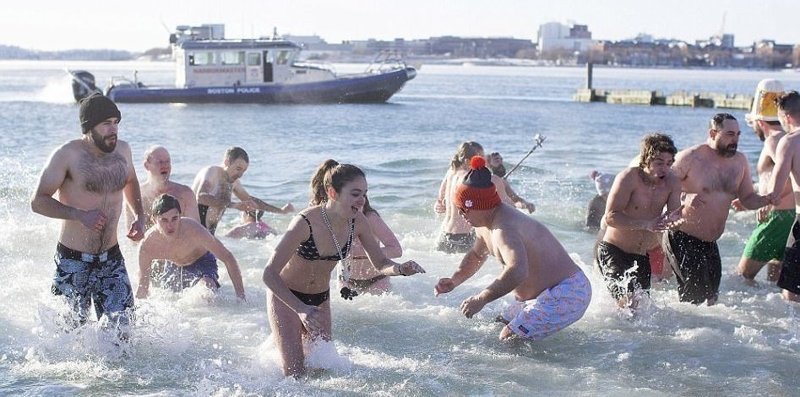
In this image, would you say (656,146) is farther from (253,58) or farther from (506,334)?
(253,58)

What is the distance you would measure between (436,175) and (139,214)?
12.3 meters

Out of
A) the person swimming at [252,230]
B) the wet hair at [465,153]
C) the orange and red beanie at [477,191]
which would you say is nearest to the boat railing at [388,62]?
the person swimming at [252,230]

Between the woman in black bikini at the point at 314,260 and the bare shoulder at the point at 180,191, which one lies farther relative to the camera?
the bare shoulder at the point at 180,191

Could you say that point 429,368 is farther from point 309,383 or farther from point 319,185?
point 319,185

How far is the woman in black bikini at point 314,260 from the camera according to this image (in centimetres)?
524

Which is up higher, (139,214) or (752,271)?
Result: (139,214)

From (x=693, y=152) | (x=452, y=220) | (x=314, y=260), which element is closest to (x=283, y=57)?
(x=452, y=220)

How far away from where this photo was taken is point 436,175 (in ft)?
59.4

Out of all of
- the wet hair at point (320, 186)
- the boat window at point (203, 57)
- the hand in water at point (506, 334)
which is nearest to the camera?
the wet hair at point (320, 186)

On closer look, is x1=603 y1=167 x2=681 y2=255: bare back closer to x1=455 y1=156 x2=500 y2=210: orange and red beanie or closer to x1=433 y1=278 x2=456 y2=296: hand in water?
x1=455 y1=156 x2=500 y2=210: orange and red beanie

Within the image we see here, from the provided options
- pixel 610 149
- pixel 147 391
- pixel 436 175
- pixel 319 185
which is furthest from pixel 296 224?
pixel 610 149

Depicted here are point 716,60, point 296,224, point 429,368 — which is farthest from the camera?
point 716,60

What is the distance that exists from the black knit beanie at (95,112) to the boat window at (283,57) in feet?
120

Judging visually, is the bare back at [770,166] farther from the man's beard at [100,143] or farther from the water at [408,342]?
the man's beard at [100,143]
